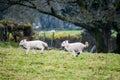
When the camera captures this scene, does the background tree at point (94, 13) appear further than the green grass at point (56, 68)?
Yes

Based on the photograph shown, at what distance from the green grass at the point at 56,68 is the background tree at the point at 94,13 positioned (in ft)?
28.3

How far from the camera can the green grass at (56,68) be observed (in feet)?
36.3

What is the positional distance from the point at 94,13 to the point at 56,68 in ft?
42.3

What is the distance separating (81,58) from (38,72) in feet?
13.9

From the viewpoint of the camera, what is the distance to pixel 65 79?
10742 millimetres

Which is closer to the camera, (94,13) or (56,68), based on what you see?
(56,68)

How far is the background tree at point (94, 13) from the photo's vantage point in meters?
24.5

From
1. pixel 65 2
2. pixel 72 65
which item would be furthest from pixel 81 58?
pixel 65 2

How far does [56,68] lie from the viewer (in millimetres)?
12680

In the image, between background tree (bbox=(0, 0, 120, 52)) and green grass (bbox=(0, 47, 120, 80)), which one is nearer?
green grass (bbox=(0, 47, 120, 80))

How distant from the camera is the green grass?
11.1 m

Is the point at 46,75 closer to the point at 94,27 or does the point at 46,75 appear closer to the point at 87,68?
the point at 87,68

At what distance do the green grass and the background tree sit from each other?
8.63 metres

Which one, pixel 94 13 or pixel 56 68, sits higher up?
pixel 56 68
